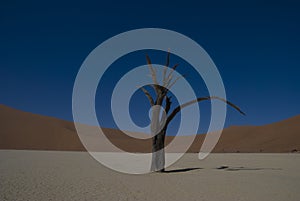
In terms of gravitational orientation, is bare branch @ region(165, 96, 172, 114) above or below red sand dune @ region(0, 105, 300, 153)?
below

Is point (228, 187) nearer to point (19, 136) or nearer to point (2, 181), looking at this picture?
point (2, 181)

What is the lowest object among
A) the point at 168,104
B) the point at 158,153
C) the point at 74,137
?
the point at 158,153

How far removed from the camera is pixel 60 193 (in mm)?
6953

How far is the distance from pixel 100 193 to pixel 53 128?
178 ft

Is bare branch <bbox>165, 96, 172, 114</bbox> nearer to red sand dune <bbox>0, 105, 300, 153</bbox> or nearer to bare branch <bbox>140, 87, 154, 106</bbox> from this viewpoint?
bare branch <bbox>140, 87, 154, 106</bbox>

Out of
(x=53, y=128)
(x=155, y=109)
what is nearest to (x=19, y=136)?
(x=53, y=128)

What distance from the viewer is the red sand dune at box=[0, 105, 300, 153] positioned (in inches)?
1682

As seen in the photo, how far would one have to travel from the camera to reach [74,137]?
5422 centimetres

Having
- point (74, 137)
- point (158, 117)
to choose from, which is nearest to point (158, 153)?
point (158, 117)

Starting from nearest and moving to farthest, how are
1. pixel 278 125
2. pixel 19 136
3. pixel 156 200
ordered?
pixel 156 200
pixel 19 136
pixel 278 125

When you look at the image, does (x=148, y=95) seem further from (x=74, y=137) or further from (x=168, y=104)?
(x=74, y=137)

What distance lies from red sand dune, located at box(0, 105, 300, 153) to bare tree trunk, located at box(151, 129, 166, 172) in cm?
3003

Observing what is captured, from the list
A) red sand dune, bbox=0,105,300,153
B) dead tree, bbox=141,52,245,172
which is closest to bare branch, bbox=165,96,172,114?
dead tree, bbox=141,52,245,172

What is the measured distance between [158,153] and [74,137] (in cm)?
4416
